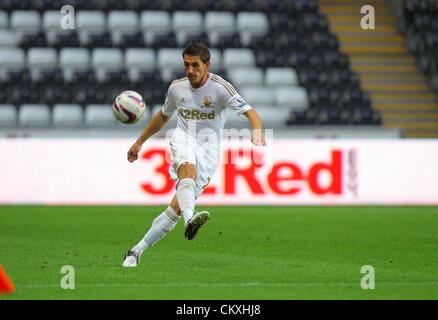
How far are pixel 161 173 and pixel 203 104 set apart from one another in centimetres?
876

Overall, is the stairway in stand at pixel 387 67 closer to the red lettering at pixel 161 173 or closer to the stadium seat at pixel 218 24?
the stadium seat at pixel 218 24

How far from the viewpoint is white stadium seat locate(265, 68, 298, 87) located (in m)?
23.2

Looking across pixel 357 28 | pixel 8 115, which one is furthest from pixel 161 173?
pixel 357 28

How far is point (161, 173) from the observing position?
17.4 m

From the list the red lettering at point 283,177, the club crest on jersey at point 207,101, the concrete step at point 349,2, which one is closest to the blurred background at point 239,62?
the concrete step at point 349,2

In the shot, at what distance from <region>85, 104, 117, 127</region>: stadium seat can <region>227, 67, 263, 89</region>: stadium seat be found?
3220mm

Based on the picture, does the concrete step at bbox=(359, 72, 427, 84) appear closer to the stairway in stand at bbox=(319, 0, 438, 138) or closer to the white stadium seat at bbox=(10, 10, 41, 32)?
the stairway in stand at bbox=(319, 0, 438, 138)

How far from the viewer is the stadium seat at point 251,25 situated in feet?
80.3

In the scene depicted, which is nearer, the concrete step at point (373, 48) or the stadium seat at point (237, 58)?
the stadium seat at point (237, 58)

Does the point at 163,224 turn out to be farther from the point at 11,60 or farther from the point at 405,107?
the point at 405,107

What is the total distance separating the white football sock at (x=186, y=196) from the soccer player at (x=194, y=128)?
4cm

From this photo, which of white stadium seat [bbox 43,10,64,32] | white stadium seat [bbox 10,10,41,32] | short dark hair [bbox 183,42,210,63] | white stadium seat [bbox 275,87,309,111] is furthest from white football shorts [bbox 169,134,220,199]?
white stadium seat [bbox 10,10,41,32]
